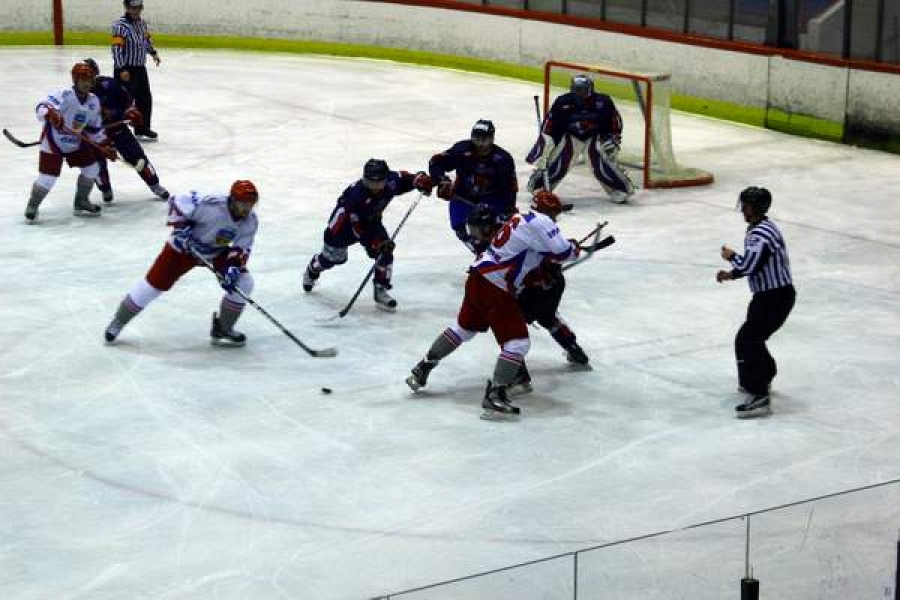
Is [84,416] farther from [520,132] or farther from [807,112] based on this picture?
[807,112]

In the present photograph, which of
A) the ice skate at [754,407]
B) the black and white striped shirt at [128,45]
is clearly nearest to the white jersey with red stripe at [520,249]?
the ice skate at [754,407]


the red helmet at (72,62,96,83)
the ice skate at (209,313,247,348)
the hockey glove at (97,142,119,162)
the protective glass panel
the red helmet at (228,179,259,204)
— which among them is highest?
the protective glass panel

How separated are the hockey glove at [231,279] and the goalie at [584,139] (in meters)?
4.30

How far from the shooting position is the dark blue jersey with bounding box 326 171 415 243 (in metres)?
9.33

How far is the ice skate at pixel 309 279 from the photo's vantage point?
32.2 ft

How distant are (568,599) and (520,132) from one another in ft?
36.2

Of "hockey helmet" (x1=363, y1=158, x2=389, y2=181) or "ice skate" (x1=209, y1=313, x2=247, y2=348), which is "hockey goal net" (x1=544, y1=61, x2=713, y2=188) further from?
"ice skate" (x1=209, y1=313, x2=247, y2=348)

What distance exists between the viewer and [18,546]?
6.23 metres

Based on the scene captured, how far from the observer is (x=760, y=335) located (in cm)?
775

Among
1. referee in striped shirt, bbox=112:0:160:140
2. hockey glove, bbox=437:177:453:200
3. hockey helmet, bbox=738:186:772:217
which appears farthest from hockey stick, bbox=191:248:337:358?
referee in striped shirt, bbox=112:0:160:140

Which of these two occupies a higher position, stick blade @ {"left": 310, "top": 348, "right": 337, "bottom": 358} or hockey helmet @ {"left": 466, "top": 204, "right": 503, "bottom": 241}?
hockey helmet @ {"left": 466, "top": 204, "right": 503, "bottom": 241}

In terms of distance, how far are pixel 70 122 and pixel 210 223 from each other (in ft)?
11.8

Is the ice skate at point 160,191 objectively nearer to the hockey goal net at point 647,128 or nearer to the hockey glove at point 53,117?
the hockey glove at point 53,117

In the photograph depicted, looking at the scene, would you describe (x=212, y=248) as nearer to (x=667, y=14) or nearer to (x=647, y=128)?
(x=647, y=128)
